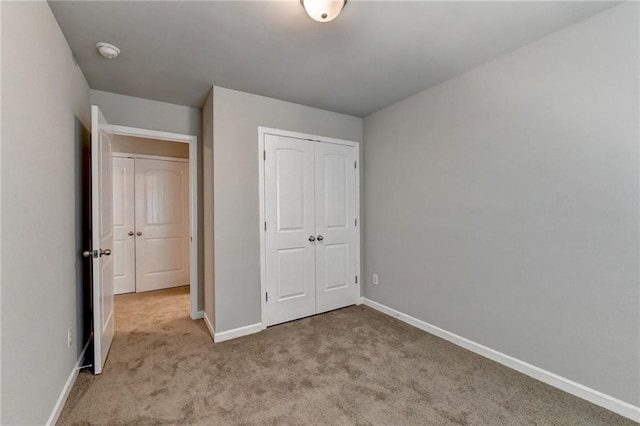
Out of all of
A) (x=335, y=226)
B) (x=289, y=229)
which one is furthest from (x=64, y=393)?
(x=335, y=226)

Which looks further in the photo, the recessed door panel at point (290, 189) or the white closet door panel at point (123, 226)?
the white closet door panel at point (123, 226)

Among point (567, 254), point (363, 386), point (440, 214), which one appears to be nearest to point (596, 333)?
point (567, 254)

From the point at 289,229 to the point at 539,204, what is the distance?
220cm

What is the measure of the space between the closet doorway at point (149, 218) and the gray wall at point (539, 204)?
354 centimetres

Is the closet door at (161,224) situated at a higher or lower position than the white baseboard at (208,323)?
higher

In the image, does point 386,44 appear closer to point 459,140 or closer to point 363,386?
point 459,140

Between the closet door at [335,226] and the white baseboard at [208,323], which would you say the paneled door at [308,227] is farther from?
the white baseboard at [208,323]

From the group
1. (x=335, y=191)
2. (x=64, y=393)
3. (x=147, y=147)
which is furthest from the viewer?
(x=147, y=147)

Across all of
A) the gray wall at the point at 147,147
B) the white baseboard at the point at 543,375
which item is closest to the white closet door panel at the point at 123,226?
the gray wall at the point at 147,147

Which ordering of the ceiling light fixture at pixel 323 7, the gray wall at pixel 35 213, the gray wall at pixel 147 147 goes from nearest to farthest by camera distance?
the gray wall at pixel 35 213
the ceiling light fixture at pixel 323 7
the gray wall at pixel 147 147

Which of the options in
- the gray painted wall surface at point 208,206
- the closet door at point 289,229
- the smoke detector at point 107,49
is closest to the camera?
the smoke detector at point 107,49

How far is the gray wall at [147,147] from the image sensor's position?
13.6ft

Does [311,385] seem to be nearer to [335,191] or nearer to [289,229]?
[289,229]

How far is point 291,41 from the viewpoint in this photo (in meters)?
2.01
